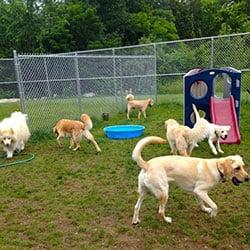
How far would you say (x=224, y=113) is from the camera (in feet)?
26.7

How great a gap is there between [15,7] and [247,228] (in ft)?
86.6

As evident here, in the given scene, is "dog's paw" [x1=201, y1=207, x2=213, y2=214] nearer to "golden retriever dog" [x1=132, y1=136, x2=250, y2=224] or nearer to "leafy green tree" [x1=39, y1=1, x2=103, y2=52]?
"golden retriever dog" [x1=132, y1=136, x2=250, y2=224]

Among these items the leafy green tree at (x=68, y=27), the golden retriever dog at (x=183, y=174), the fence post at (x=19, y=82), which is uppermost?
the leafy green tree at (x=68, y=27)

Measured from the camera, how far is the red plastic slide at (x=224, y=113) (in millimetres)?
7919

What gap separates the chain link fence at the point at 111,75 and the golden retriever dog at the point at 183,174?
16.7 ft

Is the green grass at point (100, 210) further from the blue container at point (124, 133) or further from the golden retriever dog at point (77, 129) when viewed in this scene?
the blue container at point (124, 133)

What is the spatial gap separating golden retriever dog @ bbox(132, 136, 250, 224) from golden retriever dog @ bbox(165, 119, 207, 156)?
2210 mm

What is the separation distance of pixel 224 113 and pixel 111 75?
5282 millimetres

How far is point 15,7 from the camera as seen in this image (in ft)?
88.4

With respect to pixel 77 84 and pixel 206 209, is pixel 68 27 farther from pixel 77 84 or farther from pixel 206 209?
pixel 206 209

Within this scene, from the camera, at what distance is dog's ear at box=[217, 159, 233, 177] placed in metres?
3.92

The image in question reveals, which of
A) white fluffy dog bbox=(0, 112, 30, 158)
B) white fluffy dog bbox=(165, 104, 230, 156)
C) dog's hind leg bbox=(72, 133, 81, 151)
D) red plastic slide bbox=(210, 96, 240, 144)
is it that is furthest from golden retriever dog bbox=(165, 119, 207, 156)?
white fluffy dog bbox=(0, 112, 30, 158)

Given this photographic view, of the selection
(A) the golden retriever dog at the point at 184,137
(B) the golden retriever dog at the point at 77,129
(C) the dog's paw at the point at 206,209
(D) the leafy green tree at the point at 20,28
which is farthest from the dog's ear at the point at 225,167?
(D) the leafy green tree at the point at 20,28

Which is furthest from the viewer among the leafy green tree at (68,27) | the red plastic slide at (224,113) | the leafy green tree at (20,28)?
the leafy green tree at (68,27)
